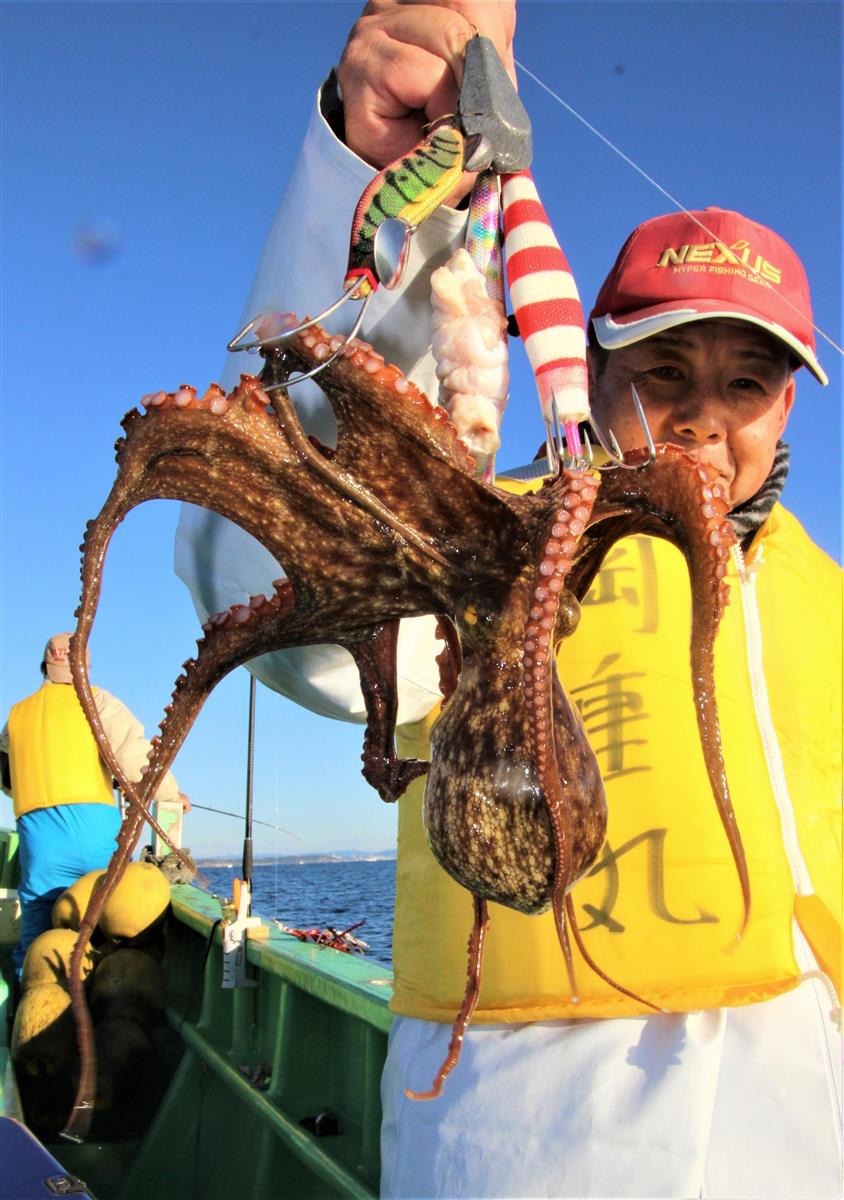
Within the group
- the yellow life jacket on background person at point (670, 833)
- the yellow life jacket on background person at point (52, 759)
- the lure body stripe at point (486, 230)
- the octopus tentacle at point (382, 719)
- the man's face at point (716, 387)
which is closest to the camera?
the lure body stripe at point (486, 230)

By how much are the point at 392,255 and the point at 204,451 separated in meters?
0.46

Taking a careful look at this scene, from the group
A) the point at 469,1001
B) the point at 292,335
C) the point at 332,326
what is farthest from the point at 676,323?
the point at 469,1001

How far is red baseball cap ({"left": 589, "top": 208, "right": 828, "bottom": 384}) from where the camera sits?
2.83 m

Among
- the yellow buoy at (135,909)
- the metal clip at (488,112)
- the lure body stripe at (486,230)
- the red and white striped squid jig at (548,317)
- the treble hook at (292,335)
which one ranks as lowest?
the yellow buoy at (135,909)

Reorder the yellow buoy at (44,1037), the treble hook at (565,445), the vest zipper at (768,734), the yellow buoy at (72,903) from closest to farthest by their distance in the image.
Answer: the treble hook at (565,445)
the vest zipper at (768,734)
the yellow buoy at (44,1037)
the yellow buoy at (72,903)

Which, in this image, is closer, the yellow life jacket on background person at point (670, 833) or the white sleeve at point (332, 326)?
the white sleeve at point (332, 326)

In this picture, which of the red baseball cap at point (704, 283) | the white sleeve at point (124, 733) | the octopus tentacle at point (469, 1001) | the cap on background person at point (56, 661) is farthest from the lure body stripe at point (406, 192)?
the cap on background person at point (56, 661)

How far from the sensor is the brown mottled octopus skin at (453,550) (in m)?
1.53

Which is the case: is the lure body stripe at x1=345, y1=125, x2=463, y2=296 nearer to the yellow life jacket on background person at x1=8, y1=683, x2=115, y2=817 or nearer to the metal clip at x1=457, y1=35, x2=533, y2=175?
the metal clip at x1=457, y1=35, x2=533, y2=175

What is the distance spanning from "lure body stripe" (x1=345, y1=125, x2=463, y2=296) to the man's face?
138cm

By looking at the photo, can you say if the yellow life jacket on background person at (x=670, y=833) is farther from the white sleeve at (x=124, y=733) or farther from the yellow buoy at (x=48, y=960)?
the white sleeve at (x=124, y=733)

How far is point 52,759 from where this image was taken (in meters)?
8.82

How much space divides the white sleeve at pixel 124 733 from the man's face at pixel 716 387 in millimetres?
5891

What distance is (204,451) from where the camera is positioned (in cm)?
158
